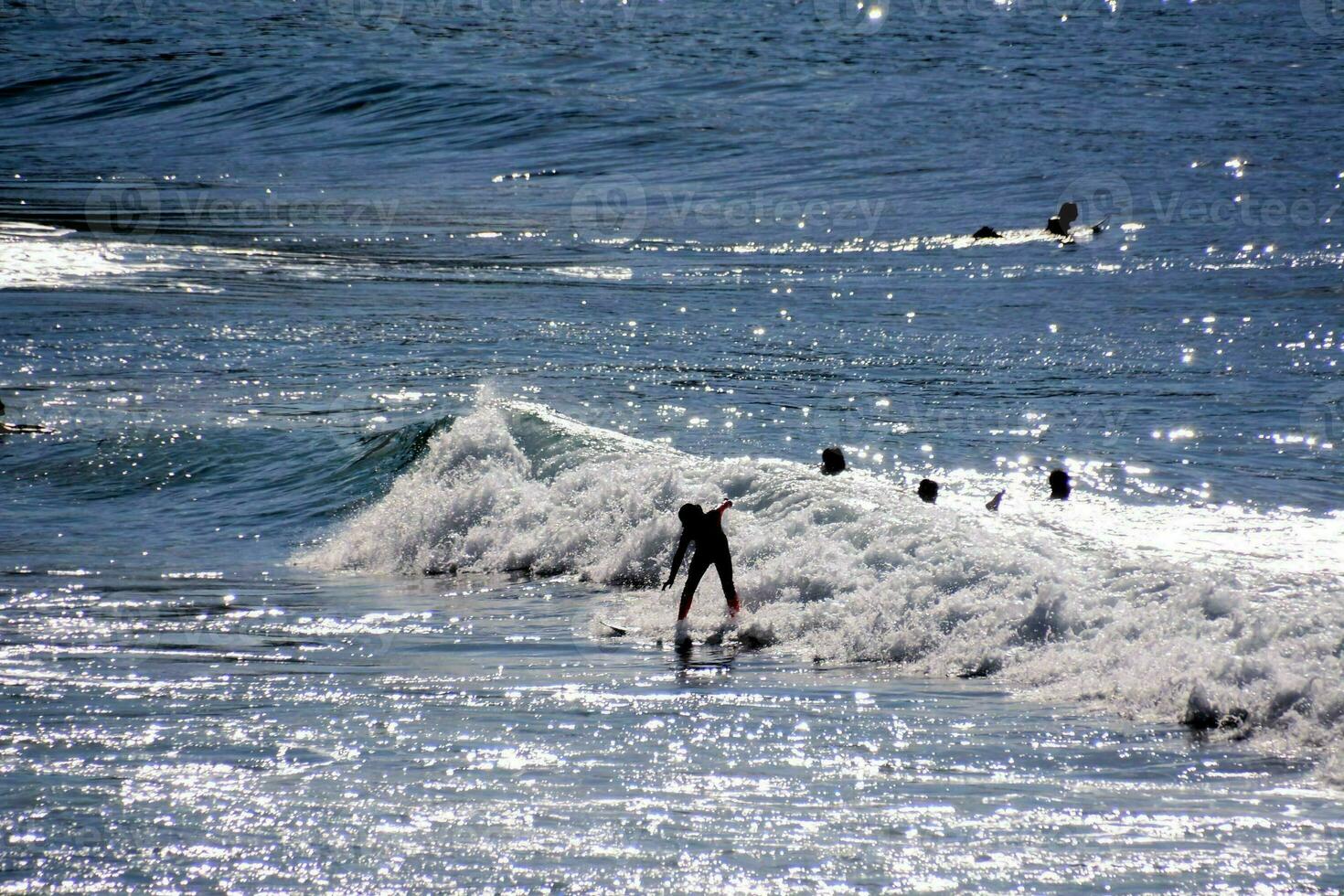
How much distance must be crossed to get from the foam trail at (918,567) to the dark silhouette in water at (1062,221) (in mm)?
19518

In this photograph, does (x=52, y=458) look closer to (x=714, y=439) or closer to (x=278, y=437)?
(x=278, y=437)

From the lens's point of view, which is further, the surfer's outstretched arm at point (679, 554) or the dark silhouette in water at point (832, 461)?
the dark silhouette in water at point (832, 461)

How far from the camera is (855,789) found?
27.4 ft

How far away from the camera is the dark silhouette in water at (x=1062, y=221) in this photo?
35.9m

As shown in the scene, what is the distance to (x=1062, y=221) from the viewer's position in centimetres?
3606

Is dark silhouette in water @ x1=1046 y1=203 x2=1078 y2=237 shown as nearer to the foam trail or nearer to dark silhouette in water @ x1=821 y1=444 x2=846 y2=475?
the foam trail

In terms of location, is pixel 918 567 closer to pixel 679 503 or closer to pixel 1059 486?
pixel 679 503

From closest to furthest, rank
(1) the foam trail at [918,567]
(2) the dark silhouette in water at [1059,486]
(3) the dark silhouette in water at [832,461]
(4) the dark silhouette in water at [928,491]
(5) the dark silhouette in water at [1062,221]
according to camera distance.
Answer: (1) the foam trail at [918,567], (4) the dark silhouette in water at [928,491], (2) the dark silhouette in water at [1059,486], (3) the dark silhouette in water at [832,461], (5) the dark silhouette in water at [1062,221]

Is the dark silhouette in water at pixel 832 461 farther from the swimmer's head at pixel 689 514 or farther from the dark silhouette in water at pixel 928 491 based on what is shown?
the swimmer's head at pixel 689 514

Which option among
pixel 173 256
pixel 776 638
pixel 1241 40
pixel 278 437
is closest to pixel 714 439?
pixel 278 437

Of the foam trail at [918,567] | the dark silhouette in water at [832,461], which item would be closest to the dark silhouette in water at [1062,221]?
the foam trail at [918,567]

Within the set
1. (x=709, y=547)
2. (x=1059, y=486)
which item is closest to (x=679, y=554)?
(x=709, y=547)

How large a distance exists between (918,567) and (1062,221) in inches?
970

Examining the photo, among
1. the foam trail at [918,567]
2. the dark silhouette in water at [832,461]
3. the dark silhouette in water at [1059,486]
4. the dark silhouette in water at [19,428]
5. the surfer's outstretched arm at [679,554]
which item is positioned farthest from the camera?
the dark silhouette in water at [19,428]
